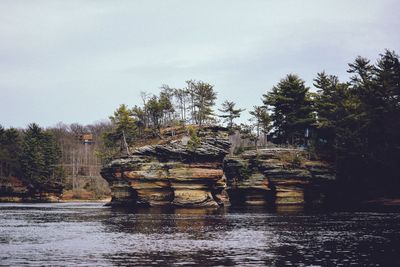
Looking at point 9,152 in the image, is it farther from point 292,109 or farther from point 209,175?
point 292,109

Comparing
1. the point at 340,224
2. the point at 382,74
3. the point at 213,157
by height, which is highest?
the point at 382,74

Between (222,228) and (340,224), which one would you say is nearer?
(222,228)

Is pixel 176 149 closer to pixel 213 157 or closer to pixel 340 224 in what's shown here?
pixel 213 157

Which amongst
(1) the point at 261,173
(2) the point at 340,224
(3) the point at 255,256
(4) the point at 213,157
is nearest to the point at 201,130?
(4) the point at 213,157

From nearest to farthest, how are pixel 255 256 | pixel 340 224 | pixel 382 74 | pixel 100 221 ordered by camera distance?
pixel 255 256 → pixel 340 224 → pixel 100 221 → pixel 382 74

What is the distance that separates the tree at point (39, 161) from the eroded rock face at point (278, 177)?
5835 cm

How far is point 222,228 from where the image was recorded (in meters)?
53.2

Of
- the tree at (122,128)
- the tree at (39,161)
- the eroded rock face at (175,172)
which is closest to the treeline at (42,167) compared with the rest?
the tree at (39,161)

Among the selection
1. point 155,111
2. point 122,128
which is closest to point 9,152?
point 122,128

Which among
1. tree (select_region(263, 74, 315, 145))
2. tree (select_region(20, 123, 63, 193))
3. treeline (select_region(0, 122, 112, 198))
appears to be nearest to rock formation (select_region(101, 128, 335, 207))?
tree (select_region(263, 74, 315, 145))

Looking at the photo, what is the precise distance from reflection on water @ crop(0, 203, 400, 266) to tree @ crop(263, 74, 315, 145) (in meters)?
48.5

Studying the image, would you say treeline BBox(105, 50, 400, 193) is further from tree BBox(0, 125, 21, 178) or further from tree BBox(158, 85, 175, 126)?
tree BBox(0, 125, 21, 178)

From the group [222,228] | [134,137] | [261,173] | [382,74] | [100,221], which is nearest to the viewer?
[222,228]

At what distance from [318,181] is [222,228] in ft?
162
